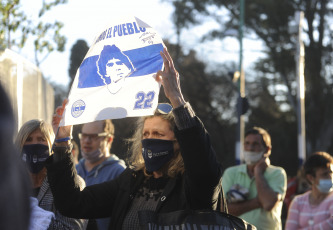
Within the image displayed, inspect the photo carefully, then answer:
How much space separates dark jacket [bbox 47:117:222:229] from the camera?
272 cm

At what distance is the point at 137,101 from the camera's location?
3.16 meters

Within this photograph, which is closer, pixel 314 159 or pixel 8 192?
pixel 8 192

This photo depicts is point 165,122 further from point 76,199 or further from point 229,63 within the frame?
point 229,63

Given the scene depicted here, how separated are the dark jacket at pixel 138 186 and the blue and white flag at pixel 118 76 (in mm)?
336

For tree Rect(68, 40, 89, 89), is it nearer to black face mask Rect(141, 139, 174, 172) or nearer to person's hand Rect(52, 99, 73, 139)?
person's hand Rect(52, 99, 73, 139)

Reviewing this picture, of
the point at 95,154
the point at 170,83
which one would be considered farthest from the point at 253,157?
the point at 170,83

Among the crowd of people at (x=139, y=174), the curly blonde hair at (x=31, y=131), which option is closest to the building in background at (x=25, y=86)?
the curly blonde hair at (x=31, y=131)

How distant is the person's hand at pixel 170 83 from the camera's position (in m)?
2.84

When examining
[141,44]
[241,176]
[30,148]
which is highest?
[141,44]

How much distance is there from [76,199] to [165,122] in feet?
2.15

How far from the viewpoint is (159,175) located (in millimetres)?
3277

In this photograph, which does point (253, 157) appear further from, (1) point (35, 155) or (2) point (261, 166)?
(1) point (35, 155)

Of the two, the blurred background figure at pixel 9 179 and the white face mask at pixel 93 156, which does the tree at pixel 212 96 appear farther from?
the blurred background figure at pixel 9 179

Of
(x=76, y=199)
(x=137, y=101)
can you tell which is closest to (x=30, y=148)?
(x=76, y=199)
